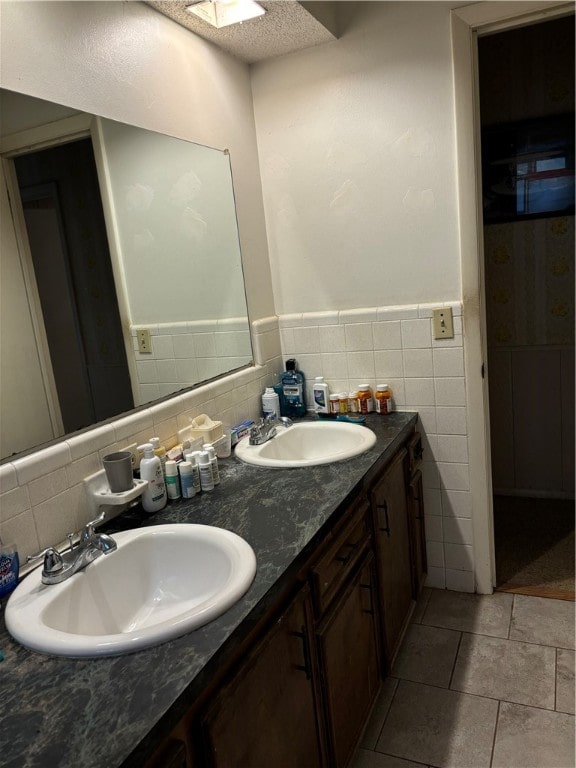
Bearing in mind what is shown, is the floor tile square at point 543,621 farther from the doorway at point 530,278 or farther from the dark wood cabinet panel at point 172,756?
the dark wood cabinet panel at point 172,756

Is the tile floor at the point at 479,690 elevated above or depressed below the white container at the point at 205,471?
below

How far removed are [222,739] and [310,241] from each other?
184cm

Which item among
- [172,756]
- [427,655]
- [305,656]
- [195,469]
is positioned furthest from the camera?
[427,655]

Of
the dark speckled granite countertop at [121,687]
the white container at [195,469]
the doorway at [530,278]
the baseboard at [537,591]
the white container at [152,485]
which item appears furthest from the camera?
the doorway at [530,278]

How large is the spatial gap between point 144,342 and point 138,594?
0.75 m

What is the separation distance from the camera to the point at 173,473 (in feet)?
5.04

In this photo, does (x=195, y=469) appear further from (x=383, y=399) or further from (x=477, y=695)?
(x=477, y=695)

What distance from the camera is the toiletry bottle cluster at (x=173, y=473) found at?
147 cm

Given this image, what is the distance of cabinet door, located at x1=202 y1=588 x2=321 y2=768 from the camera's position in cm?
94

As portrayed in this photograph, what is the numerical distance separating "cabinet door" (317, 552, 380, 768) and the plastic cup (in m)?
0.59

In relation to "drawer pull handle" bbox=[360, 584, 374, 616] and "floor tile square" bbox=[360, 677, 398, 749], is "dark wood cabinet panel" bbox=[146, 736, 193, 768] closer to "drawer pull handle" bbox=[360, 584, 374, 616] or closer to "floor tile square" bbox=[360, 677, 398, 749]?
"drawer pull handle" bbox=[360, 584, 374, 616]

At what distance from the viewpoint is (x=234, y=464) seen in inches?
70.8

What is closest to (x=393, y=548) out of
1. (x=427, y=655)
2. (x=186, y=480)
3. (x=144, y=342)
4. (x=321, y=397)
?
(x=427, y=655)

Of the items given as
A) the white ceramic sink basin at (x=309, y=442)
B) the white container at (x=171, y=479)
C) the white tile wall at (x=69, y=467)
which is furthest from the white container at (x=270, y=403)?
the white container at (x=171, y=479)
